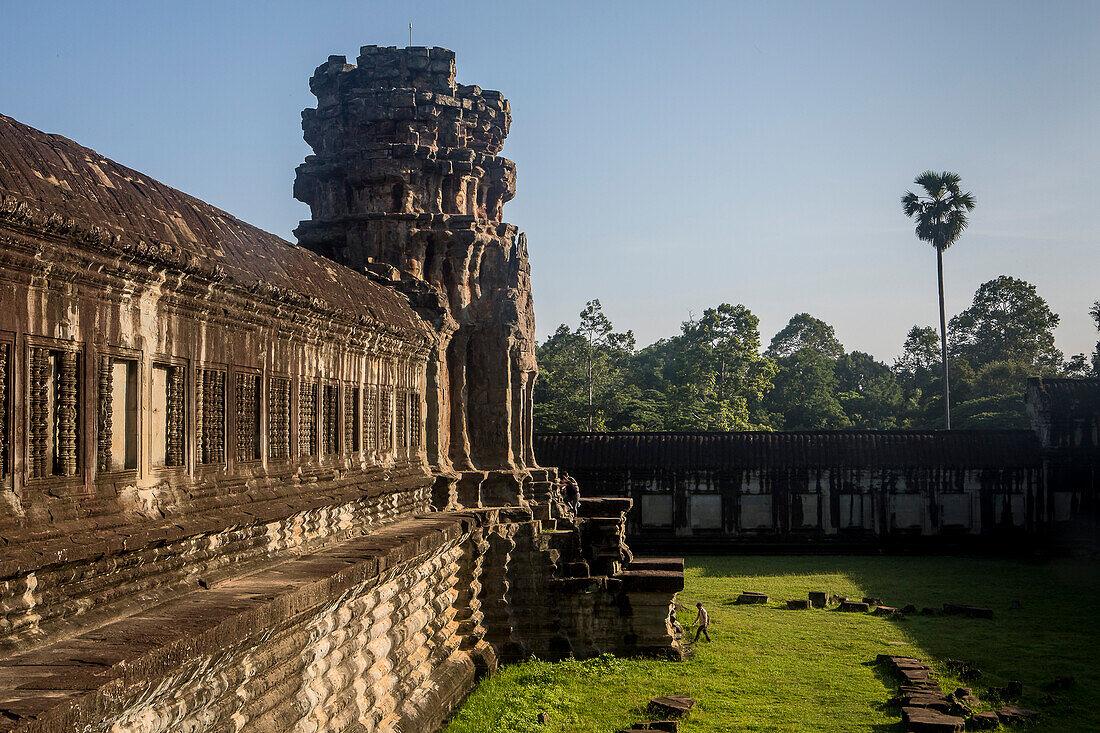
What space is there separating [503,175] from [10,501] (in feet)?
42.3

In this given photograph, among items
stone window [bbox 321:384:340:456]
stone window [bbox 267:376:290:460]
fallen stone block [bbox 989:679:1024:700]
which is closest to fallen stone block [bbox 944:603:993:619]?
fallen stone block [bbox 989:679:1024:700]

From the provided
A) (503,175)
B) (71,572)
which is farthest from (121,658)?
(503,175)

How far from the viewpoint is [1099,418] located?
88.2ft

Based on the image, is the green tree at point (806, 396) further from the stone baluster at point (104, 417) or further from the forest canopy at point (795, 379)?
the stone baluster at point (104, 417)

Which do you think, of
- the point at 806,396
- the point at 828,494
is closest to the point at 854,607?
the point at 828,494

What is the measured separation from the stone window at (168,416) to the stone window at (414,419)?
6.11 meters

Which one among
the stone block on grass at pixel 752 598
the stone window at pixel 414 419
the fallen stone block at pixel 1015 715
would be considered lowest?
the stone block on grass at pixel 752 598

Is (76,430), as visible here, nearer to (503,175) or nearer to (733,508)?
(503,175)

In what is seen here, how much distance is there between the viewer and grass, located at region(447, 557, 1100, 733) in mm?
11680

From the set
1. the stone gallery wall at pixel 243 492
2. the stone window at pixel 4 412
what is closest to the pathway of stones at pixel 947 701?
the stone gallery wall at pixel 243 492

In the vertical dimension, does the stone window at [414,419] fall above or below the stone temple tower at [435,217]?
below

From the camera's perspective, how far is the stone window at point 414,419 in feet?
41.6

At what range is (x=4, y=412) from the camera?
481cm

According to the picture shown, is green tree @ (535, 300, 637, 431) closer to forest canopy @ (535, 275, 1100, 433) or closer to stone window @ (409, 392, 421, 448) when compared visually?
forest canopy @ (535, 275, 1100, 433)
